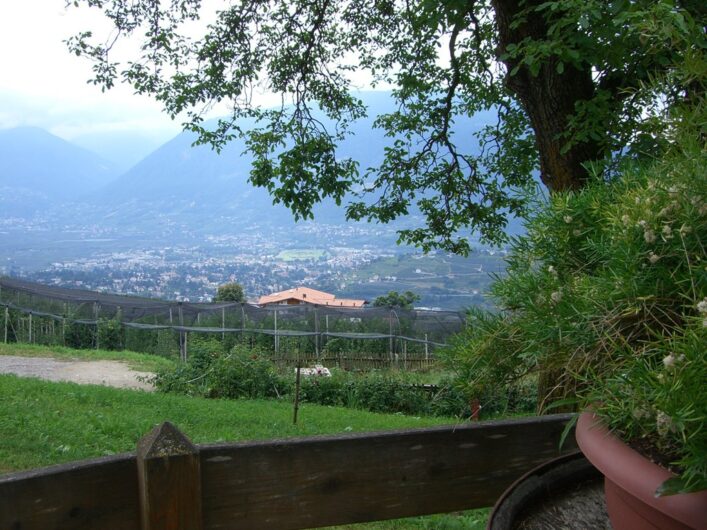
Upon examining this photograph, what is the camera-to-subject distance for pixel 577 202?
1.17 m

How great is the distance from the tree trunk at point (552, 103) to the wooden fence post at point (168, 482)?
3.19 meters

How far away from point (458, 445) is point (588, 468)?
38 cm

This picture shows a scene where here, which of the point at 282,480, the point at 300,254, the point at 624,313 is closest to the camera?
the point at 624,313

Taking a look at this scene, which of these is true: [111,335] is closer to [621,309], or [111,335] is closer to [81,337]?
[81,337]

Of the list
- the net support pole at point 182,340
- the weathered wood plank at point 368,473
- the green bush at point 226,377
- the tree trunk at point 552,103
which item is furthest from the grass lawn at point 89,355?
the weathered wood plank at point 368,473

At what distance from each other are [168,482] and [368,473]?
0.52 meters

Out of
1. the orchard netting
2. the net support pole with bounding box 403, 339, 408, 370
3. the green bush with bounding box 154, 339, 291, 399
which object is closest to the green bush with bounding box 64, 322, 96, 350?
the orchard netting

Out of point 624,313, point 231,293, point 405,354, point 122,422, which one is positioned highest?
point 624,313

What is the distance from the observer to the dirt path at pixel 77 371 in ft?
49.9

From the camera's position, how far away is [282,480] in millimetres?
1608

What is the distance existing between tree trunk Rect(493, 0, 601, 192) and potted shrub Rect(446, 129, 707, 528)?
9.98 feet

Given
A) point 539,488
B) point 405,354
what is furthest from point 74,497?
point 405,354

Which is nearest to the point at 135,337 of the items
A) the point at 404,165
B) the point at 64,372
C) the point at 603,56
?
the point at 64,372

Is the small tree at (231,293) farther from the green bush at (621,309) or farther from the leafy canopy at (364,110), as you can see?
the green bush at (621,309)
